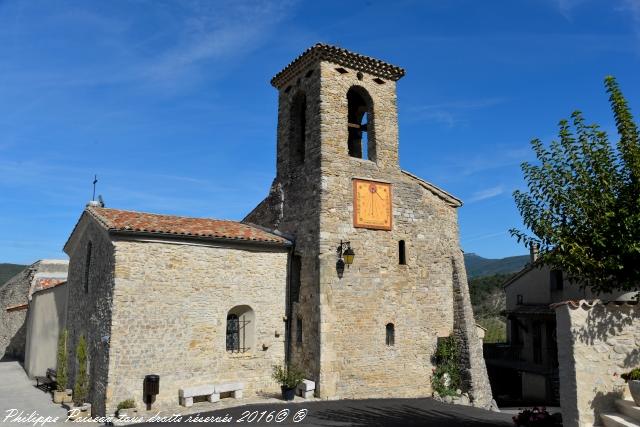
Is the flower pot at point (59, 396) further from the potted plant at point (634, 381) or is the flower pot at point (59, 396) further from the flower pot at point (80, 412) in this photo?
the potted plant at point (634, 381)

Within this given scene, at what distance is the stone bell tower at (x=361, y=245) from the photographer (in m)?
14.2

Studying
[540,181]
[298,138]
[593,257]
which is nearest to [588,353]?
[593,257]

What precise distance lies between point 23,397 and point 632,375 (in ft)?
53.7

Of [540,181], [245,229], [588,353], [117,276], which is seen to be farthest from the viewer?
[245,229]

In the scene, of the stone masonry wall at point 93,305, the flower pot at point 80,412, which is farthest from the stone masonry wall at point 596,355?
the flower pot at point 80,412

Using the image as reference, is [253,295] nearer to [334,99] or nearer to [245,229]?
[245,229]

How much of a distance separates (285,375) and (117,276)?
5.19 m

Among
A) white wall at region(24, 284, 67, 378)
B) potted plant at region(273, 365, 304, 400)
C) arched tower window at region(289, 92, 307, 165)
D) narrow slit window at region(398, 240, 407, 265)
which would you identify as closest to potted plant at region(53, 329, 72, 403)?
white wall at region(24, 284, 67, 378)

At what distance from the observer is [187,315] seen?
1305 centimetres

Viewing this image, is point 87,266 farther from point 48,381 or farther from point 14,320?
point 14,320

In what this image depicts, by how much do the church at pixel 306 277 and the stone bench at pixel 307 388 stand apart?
134 millimetres

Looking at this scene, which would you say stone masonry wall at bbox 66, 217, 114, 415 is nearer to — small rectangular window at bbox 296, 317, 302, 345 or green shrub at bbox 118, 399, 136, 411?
green shrub at bbox 118, 399, 136, 411

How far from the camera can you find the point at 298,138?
17125 mm

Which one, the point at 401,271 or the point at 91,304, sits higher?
the point at 401,271
